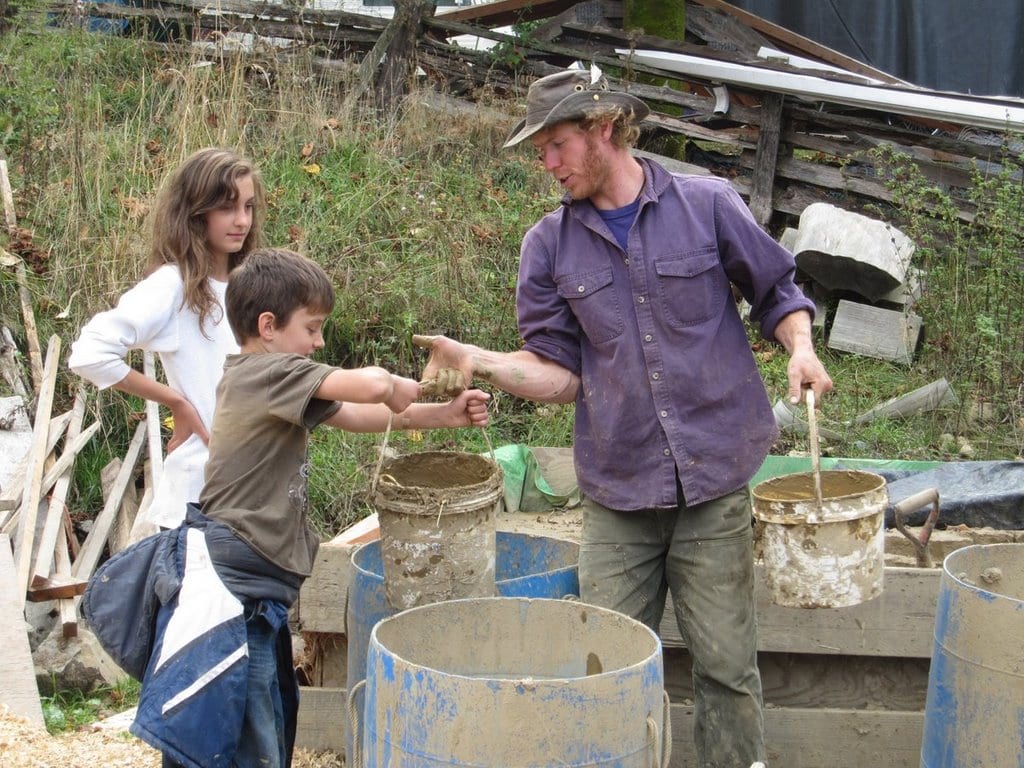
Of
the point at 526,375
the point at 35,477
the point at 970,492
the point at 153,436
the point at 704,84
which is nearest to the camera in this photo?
the point at 526,375

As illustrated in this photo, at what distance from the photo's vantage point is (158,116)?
26.8 feet

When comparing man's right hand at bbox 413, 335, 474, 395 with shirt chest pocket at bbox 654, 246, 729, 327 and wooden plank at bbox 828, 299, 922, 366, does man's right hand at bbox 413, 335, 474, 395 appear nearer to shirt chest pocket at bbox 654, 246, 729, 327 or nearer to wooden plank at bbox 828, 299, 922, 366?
shirt chest pocket at bbox 654, 246, 729, 327

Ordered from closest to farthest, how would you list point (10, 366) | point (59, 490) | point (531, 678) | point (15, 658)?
point (531, 678)
point (15, 658)
point (59, 490)
point (10, 366)

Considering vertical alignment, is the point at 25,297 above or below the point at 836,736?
above

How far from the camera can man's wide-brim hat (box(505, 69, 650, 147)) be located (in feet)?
10.9

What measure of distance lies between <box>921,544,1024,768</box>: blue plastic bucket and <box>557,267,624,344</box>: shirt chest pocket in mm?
1111

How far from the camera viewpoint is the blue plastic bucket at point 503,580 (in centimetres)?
352

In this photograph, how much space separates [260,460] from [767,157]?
6826mm

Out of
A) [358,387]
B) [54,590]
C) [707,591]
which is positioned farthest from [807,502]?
[54,590]

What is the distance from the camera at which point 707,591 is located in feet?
11.1

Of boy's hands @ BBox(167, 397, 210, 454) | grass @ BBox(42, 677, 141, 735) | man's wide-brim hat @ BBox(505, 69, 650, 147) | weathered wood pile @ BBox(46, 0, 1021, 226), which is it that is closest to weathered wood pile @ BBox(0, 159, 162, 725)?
grass @ BBox(42, 677, 141, 735)

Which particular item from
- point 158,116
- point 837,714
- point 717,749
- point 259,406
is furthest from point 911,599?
point 158,116

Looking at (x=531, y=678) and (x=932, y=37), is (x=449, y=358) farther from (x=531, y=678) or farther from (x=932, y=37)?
(x=932, y=37)

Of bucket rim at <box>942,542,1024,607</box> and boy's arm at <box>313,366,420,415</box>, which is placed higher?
boy's arm at <box>313,366,420,415</box>
